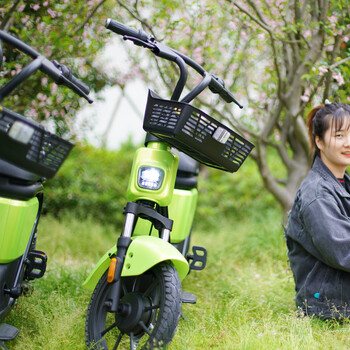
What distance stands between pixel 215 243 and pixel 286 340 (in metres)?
2.64

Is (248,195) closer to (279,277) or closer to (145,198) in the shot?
(279,277)

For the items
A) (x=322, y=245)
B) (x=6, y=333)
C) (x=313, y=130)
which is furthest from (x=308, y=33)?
(x=6, y=333)

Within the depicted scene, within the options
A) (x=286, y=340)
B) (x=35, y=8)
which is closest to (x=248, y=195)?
(x=35, y=8)

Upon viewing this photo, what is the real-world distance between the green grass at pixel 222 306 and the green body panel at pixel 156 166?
0.63m

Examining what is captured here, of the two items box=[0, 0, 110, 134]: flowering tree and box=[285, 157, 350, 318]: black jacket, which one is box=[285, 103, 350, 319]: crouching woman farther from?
box=[0, 0, 110, 134]: flowering tree

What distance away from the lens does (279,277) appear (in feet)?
10.8

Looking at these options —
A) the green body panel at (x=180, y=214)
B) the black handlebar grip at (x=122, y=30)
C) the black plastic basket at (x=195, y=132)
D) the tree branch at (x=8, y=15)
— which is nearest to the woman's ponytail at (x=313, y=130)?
the black plastic basket at (x=195, y=132)

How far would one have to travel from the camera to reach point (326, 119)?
2.37 meters

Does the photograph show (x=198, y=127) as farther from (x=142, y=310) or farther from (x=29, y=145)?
(x=142, y=310)

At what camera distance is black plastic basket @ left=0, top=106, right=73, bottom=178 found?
5.14ft

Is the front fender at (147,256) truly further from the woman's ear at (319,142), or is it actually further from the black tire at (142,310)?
the woman's ear at (319,142)

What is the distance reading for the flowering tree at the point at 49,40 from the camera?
3.25 m

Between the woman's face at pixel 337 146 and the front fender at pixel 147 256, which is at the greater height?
the woman's face at pixel 337 146

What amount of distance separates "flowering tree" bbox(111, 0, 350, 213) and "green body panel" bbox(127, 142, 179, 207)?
1317mm
